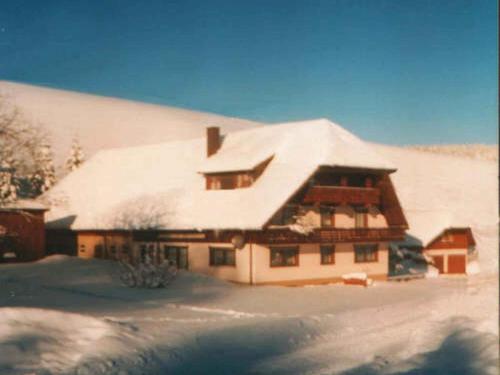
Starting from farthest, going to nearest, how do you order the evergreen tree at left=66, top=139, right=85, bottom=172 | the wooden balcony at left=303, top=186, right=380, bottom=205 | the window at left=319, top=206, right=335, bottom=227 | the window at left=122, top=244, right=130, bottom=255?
1. the evergreen tree at left=66, top=139, right=85, bottom=172
2. the window at left=122, top=244, right=130, bottom=255
3. the window at left=319, top=206, right=335, bottom=227
4. the wooden balcony at left=303, top=186, right=380, bottom=205

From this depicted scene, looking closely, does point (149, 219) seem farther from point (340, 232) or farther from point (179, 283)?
point (340, 232)

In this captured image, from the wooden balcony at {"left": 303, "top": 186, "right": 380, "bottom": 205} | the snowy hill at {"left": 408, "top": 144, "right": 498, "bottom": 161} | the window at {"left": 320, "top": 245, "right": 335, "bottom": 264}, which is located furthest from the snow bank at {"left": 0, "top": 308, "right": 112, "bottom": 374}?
the snowy hill at {"left": 408, "top": 144, "right": 498, "bottom": 161}

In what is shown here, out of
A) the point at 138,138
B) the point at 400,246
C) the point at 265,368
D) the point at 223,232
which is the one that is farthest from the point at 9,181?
the point at 138,138

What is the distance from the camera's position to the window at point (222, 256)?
38906mm

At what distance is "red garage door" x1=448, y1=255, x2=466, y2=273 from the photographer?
5475 centimetres

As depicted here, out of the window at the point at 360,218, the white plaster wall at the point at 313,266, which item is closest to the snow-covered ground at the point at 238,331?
the white plaster wall at the point at 313,266

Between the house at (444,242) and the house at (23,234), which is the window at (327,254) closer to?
Result: the house at (444,242)

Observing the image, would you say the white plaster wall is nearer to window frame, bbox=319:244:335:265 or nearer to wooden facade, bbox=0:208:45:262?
window frame, bbox=319:244:335:265

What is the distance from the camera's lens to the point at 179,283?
36000 millimetres

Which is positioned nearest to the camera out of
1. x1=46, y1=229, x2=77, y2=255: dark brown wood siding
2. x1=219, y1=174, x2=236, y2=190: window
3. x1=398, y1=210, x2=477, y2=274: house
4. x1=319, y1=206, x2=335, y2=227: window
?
x1=319, y1=206, x2=335, y2=227: window

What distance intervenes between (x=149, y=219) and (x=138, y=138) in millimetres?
84760

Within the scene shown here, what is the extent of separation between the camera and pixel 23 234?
4622 centimetres

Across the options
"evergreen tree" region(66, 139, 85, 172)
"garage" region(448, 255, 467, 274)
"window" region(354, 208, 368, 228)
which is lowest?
"garage" region(448, 255, 467, 274)

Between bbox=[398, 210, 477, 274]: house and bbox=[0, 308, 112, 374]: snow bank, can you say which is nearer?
bbox=[0, 308, 112, 374]: snow bank
